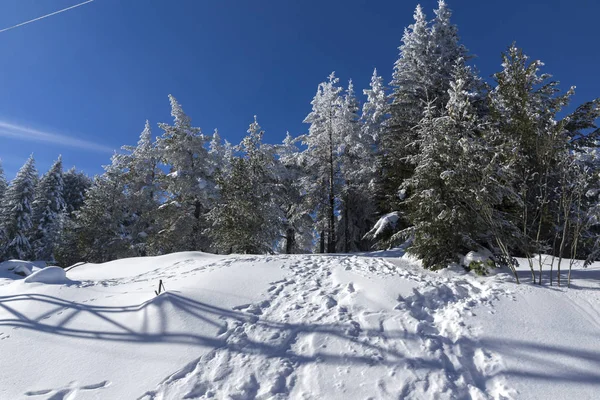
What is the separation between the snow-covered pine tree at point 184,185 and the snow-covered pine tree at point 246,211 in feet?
9.02

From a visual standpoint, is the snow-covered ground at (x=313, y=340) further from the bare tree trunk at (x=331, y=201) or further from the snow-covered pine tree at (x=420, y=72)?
the bare tree trunk at (x=331, y=201)

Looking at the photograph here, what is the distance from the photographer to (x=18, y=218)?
25.2 metres

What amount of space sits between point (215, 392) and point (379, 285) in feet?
13.3

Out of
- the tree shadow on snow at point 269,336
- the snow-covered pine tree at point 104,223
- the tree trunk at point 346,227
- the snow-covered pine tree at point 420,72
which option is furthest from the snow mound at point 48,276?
the tree trunk at point 346,227

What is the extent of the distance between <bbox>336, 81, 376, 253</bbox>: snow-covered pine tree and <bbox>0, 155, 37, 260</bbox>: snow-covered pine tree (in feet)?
87.3

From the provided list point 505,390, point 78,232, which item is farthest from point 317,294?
point 78,232

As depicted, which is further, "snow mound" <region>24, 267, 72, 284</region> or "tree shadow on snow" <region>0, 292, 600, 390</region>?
"snow mound" <region>24, 267, 72, 284</region>

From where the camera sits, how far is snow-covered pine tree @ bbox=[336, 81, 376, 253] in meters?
17.8

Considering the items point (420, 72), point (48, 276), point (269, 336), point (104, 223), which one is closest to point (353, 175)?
point (420, 72)

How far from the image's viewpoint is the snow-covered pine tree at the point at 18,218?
2477 centimetres

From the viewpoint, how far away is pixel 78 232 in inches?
795

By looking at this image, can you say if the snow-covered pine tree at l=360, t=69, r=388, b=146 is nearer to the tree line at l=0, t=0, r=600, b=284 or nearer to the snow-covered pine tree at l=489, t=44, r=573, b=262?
→ the tree line at l=0, t=0, r=600, b=284

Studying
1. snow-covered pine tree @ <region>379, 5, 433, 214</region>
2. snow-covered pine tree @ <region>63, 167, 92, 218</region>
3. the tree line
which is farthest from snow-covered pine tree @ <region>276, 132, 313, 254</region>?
snow-covered pine tree @ <region>63, 167, 92, 218</region>

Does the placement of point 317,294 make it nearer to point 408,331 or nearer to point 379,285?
point 379,285
